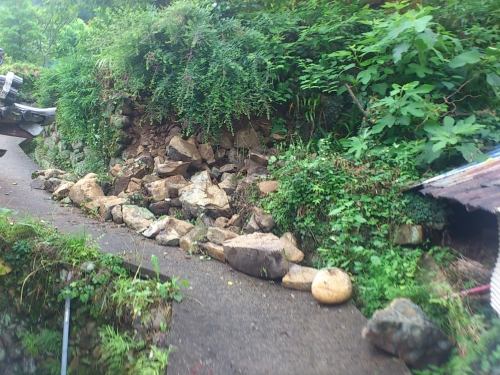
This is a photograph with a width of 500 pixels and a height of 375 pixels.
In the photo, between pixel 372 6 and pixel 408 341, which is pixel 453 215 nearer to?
pixel 408 341

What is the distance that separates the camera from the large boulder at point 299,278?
381 centimetres

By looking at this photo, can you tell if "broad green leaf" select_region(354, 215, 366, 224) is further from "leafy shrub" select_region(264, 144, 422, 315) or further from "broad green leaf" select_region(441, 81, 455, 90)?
"broad green leaf" select_region(441, 81, 455, 90)

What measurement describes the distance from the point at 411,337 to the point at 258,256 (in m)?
1.62

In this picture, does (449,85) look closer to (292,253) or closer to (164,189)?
(292,253)

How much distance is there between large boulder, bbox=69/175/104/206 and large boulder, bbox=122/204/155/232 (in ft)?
2.94

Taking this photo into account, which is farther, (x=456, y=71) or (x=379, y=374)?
(x=456, y=71)

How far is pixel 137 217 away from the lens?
211 inches

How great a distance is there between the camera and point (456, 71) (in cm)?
469

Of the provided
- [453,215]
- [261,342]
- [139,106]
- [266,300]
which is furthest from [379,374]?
[139,106]

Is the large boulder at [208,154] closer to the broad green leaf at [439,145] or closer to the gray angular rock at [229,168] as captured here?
the gray angular rock at [229,168]

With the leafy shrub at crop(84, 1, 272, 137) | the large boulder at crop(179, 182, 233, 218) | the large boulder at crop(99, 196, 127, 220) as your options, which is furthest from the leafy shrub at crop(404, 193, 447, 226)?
the large boulder at crop(99, 196, 127, 220)

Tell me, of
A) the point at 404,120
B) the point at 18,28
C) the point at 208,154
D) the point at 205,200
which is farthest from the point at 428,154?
the point at 18,28

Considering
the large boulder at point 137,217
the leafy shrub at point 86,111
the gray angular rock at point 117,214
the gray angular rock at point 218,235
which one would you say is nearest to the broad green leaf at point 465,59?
the gray angular rock at point 218,235

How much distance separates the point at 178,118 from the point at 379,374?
4.81 m
